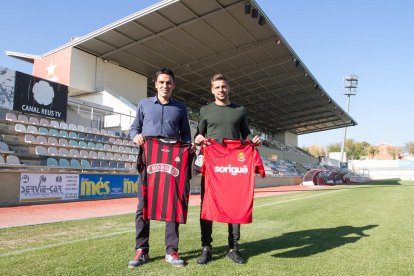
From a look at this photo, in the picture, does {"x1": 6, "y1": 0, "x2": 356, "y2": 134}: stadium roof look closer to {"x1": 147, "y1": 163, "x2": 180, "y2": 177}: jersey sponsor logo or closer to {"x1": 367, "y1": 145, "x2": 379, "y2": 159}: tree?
{"x1": 147, "y1": 163, "x2": 180, "y2": 177}: jersey sponsor logo

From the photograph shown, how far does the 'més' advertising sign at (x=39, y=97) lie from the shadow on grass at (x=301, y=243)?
13549mm

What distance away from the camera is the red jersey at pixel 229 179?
379cm

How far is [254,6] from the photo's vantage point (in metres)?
18.5

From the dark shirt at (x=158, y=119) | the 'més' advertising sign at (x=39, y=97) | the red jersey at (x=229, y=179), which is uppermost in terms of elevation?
the 'més' advertising sign at (x=39, y=97)

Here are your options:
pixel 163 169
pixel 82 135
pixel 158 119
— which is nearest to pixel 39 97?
pixel 82 135

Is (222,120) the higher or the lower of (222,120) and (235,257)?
the higher

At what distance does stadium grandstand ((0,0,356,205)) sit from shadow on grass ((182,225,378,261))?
8245 millimetres

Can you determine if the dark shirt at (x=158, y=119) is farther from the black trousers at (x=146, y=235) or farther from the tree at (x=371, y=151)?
the tree at (x=371, y=151)

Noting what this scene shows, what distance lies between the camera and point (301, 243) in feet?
15.0

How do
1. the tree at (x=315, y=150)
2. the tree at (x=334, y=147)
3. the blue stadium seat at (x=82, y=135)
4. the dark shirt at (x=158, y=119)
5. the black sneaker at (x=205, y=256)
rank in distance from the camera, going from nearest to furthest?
the black sneaker at (x=205, y=256), the dark shirt at (x=158, y=119), the blue stadium seat at (x=82, y=135), the tree at (x=334, y=147), the tree at (x=315, y=150)

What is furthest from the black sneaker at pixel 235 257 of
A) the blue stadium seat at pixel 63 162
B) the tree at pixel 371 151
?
the tree at pixel 371 151

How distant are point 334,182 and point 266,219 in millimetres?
30766

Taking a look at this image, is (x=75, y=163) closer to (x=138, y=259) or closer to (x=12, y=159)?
(x=12, y=159)

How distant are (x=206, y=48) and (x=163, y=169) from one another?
2041cm
